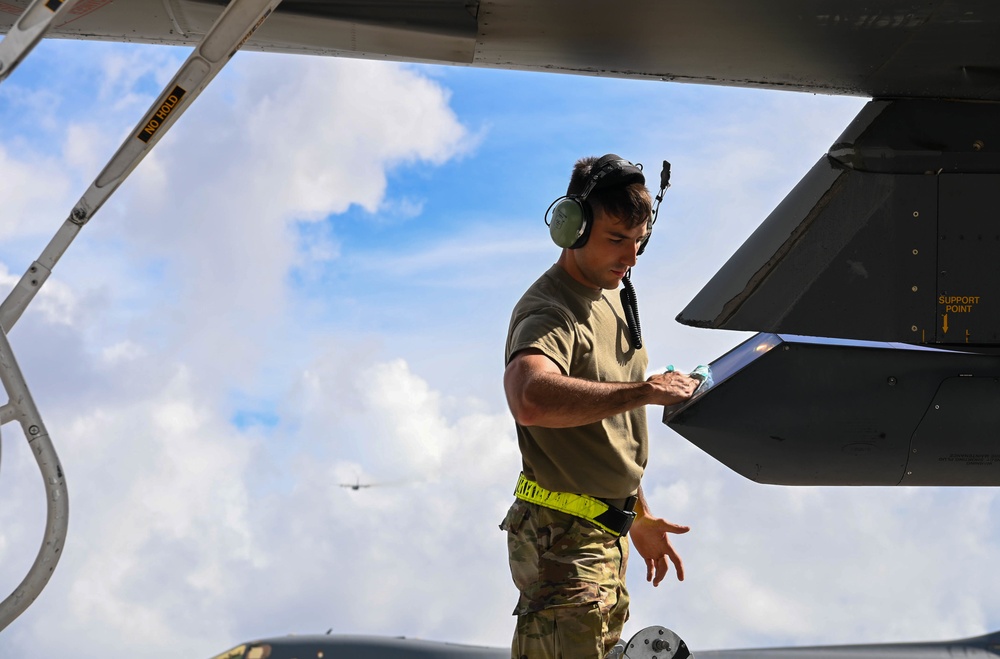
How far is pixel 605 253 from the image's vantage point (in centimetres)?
343

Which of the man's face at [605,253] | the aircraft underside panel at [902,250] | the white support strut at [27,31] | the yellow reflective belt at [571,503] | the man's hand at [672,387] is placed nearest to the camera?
the white support strut at [27,31]

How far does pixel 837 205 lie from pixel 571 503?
6.23 ft

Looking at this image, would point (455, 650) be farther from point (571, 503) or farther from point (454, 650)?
point (571, 503)

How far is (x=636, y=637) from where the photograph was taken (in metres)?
3.81

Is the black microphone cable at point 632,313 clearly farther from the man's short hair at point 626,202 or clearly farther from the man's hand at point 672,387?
the man's hand at point 672,387

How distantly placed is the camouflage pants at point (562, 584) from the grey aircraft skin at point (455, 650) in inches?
366

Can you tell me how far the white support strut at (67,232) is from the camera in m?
3.19

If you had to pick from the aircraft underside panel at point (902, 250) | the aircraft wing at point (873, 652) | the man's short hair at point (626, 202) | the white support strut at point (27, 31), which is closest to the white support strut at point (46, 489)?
the white support strut at point (27, 31)

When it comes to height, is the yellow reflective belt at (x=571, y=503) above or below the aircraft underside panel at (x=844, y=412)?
below

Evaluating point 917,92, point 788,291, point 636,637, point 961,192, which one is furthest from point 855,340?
point 636,637

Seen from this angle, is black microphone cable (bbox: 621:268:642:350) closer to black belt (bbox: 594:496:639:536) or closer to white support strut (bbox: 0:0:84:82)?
black belt (bbox: 594:496:639:536)

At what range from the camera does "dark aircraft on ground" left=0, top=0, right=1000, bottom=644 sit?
416 centimetres

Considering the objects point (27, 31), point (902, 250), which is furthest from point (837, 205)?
point (27, 31)

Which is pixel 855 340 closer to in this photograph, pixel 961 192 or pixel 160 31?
pixel 961 192
